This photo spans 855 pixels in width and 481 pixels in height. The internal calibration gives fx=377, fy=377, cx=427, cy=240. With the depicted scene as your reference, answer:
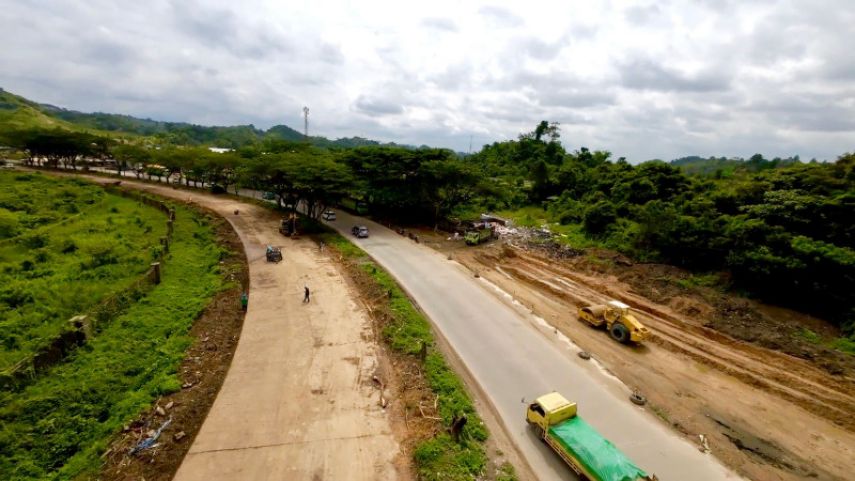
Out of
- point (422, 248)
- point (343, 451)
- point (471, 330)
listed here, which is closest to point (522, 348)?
point (471, 330)

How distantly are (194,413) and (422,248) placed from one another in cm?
2239

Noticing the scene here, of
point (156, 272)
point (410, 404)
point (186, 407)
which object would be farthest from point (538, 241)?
point (186, 407)

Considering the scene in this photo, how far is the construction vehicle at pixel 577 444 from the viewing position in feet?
33.0

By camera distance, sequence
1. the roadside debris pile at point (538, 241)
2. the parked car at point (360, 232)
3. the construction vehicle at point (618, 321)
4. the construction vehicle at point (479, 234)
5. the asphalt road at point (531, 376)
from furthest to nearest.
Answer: the parked car at point (360, 232)
the construction vehicle at point (479, 234)
the roadside debris pile at point (538, 241)
the construction vehicle at point (618, 321)
the asphalt road at point (531, 376)

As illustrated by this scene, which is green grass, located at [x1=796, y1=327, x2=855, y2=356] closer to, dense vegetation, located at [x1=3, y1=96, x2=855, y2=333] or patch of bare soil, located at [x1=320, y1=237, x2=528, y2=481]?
dense vegetation, located at [x1=3, y1=96, x2=855, y2=333]

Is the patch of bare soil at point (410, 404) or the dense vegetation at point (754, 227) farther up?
the dense vegetation at point (754, 227)

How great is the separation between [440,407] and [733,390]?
1304 cm

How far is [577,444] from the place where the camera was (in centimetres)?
1087

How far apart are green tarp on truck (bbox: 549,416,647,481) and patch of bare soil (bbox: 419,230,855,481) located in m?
4.61

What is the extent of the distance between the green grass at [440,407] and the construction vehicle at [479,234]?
13655mm

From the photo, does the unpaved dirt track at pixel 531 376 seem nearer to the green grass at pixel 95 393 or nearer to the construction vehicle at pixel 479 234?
the construction vehicle at pixel 479 234

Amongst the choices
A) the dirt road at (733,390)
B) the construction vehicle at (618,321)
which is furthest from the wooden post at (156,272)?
the construction vehicle at (618,321)

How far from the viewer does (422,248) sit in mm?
33344

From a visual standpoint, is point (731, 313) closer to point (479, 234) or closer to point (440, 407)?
point (440, 407)
